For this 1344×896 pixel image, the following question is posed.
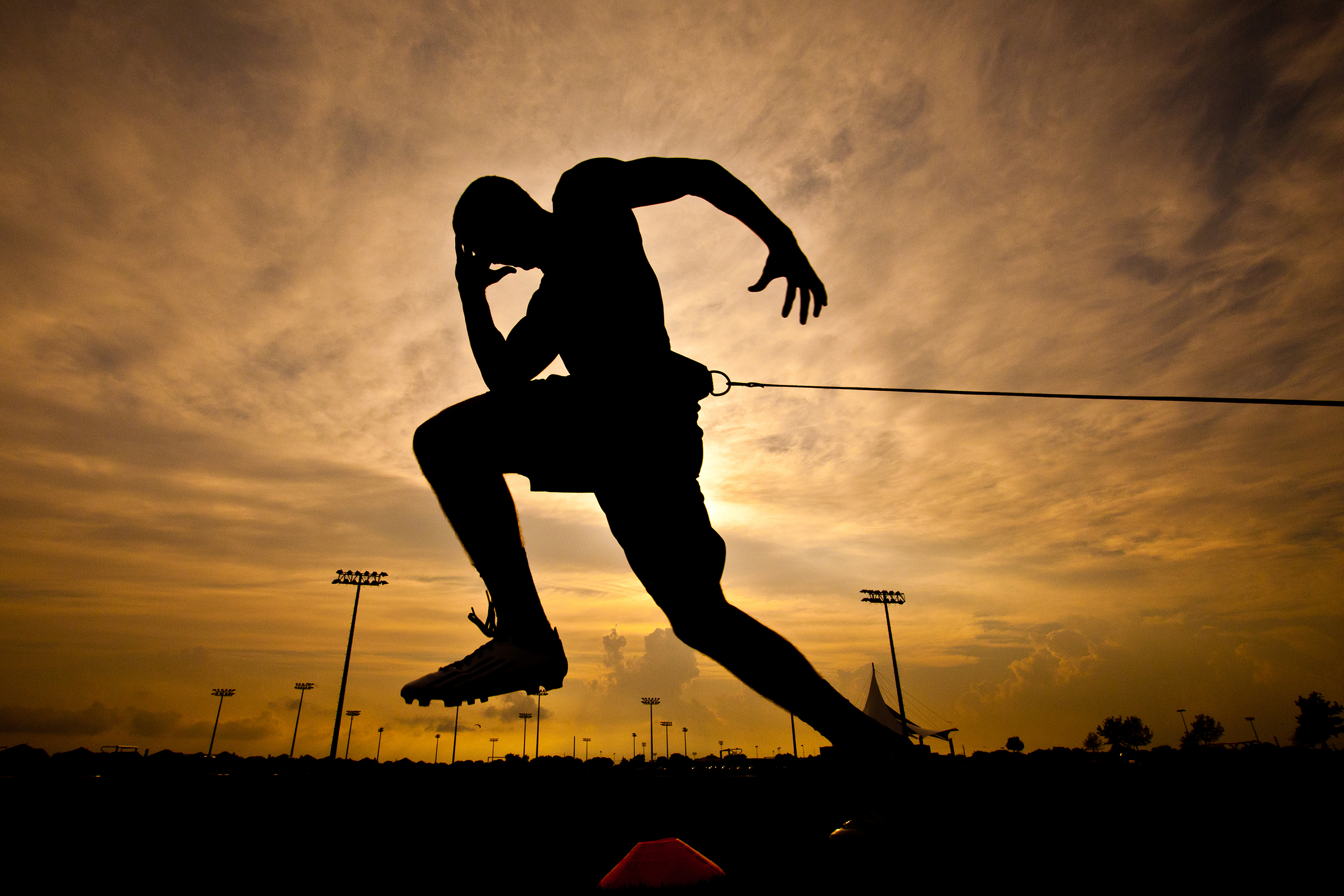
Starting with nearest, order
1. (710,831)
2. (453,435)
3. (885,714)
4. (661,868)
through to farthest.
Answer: (453,435) → (661,868) → (710,831) → (885,714)

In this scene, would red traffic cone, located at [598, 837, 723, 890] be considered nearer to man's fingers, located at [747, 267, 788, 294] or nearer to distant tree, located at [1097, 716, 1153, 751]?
man's fingers, located at [747, 267, 788, 294]

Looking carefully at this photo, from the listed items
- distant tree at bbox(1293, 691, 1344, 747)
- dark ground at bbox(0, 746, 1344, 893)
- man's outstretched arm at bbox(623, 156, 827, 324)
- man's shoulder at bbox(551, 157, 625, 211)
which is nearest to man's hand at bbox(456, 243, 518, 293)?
man's shoulder at bbox(551, 157, 625, 211)

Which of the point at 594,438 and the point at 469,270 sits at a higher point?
the point at 469,270

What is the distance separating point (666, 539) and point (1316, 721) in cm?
9673

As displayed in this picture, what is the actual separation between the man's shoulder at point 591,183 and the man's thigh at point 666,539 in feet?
3.44

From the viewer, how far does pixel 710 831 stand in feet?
10.7

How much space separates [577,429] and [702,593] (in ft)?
2.27

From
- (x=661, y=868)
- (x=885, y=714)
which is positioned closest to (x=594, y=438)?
(x=661, y=868)

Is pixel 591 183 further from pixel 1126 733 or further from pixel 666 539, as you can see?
pixel 1126 733

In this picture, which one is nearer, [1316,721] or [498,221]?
[498,221]

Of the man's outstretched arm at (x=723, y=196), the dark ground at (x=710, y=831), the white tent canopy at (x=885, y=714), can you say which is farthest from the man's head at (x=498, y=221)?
the white tent canopy at (x=885, y=714)

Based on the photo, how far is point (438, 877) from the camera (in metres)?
2.21

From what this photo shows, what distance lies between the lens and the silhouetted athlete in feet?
6.24

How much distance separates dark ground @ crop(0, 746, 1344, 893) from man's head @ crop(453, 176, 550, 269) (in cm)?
214
